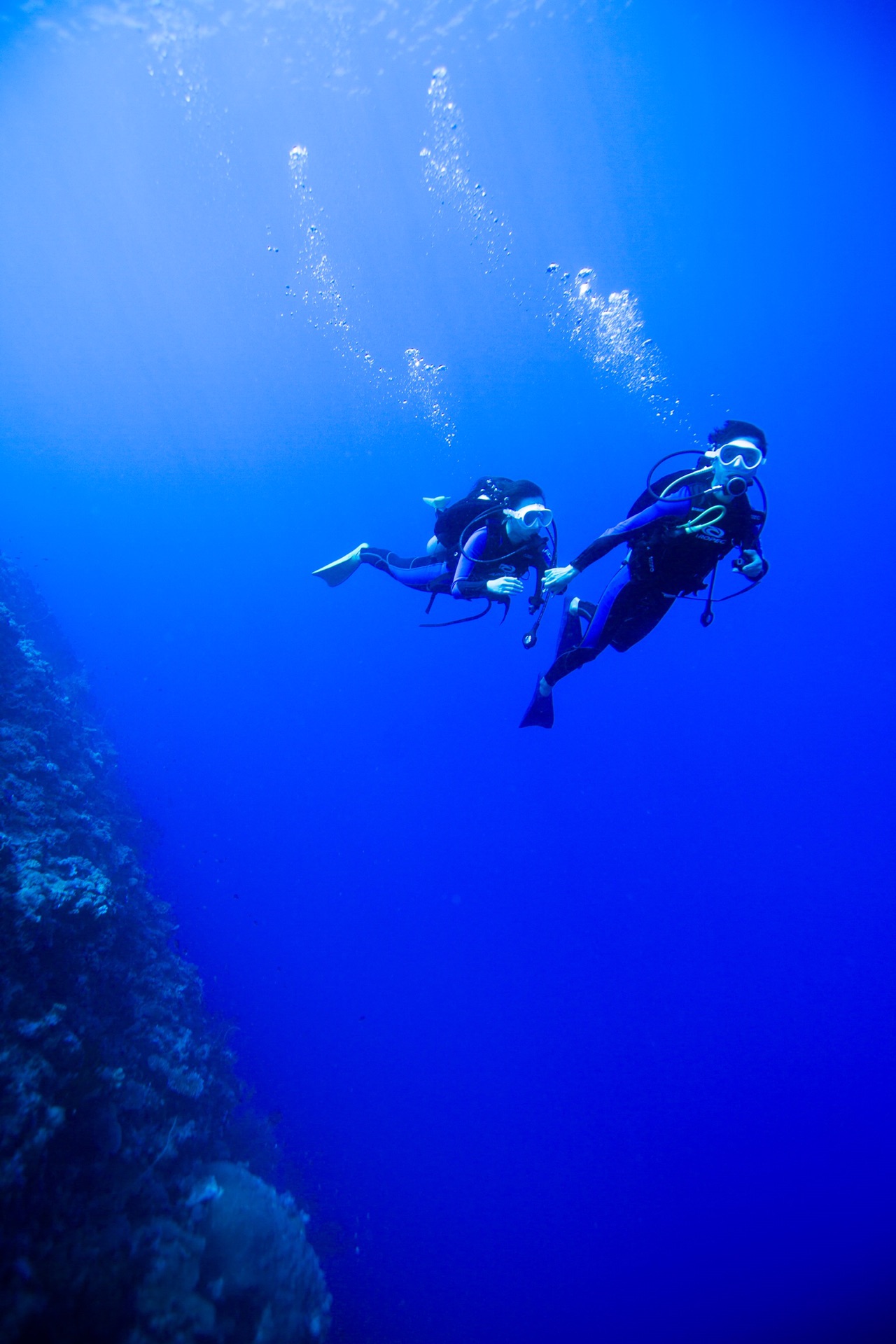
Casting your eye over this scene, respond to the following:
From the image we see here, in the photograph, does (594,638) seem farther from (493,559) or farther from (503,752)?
(503,752)

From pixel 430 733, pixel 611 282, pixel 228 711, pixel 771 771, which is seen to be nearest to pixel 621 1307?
pixel 430 733

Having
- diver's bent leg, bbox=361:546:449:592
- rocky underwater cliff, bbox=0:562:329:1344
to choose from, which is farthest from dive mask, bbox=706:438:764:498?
rocky underwater cliff, bbox=0:562:329:1344

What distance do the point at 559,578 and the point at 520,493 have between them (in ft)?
4.24

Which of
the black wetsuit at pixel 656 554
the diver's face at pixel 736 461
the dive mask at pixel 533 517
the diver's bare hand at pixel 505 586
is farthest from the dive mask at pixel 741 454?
the diver's bare hand at pixel 505 586

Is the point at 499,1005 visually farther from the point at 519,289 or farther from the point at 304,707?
the point at 519,289

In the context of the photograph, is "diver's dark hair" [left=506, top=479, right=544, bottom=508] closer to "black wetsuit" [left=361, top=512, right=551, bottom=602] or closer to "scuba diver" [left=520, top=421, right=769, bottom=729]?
"black wetsuit" [left=361, top=512, right=551, bottom=602]

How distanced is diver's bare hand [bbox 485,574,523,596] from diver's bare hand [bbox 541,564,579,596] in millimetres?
236

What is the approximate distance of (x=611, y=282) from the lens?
104ft

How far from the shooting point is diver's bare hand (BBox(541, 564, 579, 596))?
4.32 m

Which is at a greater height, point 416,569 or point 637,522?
point 416,569

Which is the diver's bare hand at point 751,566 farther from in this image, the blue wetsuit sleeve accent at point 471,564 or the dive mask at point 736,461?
the blue wetsuit sleeve accent at point 471,564

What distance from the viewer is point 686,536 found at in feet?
14.0

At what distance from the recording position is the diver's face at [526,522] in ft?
15.6

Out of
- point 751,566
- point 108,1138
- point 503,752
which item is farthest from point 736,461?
point 503,752
